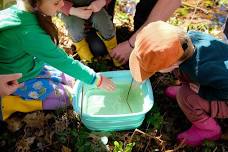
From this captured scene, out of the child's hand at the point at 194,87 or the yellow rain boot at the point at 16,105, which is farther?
the yellow rain boot at the point at 16,105

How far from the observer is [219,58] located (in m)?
2.08

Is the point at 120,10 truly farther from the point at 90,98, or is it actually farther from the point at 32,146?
the point at 32,146

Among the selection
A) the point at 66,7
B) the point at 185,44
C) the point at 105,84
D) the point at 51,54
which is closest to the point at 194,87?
the point at 185,44

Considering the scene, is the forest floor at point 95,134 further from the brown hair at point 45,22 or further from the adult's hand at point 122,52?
the brown hair at point 45,22

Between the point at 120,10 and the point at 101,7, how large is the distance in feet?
2.09

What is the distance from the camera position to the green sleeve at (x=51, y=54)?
2.21m

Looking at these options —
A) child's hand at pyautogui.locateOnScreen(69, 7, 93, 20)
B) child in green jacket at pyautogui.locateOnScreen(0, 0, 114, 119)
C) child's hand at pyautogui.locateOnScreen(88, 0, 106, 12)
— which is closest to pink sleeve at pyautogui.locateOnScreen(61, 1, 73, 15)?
child's hand at pyautogui.locateOnScreen(69, 7, 93, 20)

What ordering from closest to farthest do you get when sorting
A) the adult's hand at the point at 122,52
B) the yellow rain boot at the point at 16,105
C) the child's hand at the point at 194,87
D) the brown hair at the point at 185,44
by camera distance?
the brown hair at the point at 185,44, the child's hand at the point at 194,87, the yellow rain boot at the point at 16,105, the adult's hand at the point at 122,52

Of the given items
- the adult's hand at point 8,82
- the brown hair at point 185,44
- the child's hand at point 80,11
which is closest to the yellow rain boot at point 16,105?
the adult's hand at point 8,82

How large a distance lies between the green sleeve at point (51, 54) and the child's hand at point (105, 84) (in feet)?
0.17

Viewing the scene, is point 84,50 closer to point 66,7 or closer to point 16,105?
point 66,7

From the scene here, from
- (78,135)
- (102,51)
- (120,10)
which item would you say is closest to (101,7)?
(102,51)

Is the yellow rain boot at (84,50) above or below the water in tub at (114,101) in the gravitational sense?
above

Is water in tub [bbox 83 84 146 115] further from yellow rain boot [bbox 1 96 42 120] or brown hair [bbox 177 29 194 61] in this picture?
brown hair [bbox 177 29 194 61]
